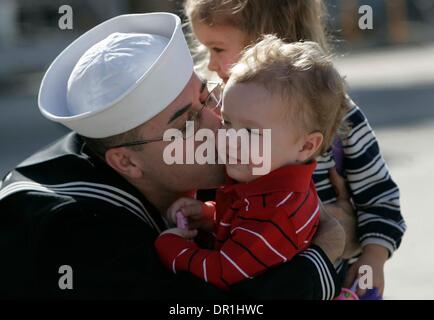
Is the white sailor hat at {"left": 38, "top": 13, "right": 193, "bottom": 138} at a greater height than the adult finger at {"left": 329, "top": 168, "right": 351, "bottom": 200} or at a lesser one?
greater

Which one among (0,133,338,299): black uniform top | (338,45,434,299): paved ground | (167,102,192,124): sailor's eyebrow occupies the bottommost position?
(0,133,338,299): black uniform top

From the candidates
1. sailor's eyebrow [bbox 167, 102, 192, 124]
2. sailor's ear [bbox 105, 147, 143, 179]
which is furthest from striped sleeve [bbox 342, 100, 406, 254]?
sailor's ear [bbox 105, 147, 143, 179]

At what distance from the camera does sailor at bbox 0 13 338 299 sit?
8.18 feet

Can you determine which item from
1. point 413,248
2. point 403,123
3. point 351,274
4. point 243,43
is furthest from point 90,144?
point 403,123

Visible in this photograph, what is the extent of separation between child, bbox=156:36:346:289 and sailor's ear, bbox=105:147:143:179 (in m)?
0.23

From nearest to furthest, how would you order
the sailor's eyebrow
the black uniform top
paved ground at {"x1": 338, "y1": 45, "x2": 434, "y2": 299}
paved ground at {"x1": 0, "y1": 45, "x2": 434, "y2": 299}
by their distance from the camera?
1. the black uniform top
2. the sailor's eyebrow
3. paved ground at {"x1": 338, "y1": 45, "x2": 434, "y2": 299}
4. paved ground at {"x1": 0, "y1": 45, "x2": 434, "y2": 299}

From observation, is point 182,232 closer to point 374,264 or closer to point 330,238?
point 330,238

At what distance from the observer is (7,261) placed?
2.63 metres

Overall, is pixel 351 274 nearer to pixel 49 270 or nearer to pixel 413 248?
pixel 49 270

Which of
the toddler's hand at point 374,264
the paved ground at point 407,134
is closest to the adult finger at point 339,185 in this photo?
the toddler's hand at point 374,264

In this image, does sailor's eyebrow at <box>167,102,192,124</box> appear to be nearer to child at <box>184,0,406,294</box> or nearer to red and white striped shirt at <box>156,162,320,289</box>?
red and white striped shirt at <box>156,162,320,289</box>

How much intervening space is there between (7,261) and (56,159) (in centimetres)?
33

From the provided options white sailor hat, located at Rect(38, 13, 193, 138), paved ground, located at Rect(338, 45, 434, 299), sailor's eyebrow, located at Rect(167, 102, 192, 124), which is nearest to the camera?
white sailor hat, located at Rect(38, 13, 193, 138)

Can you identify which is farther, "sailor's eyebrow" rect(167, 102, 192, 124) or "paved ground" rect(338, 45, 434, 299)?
"paved ground" rect(338, 45, 434, 299)
